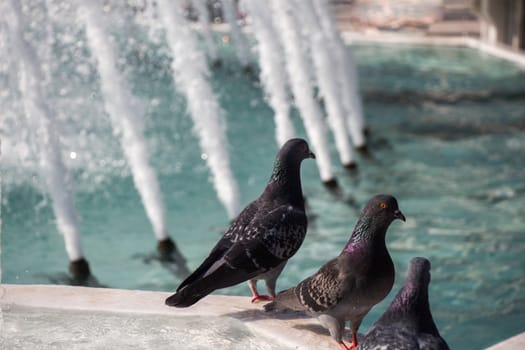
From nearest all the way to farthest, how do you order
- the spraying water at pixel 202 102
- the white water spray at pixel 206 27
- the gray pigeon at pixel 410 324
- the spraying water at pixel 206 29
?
the gray pigeon at pixel 410 324, the spraying water at pixel 202 102, the spraying water at pixel 206 29, the white water spray at pixel 206 27

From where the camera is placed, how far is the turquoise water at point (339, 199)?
7.35 metres

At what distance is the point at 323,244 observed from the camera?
8273mm

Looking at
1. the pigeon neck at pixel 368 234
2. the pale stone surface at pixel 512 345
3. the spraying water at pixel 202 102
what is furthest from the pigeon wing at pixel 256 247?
the spraying water at pixel 202 102

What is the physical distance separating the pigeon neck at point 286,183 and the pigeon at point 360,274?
19.3 inches

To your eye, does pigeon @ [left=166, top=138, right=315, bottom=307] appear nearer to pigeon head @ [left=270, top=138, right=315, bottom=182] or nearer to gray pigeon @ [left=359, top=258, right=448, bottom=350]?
pigeon head @ [left=270, top=138, right=315, bottom=182]

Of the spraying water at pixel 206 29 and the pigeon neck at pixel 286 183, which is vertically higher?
the pigeon neck at pixel 286 183

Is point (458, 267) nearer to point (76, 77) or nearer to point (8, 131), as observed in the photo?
point (8, 131)

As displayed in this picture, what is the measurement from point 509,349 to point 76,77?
13.8m

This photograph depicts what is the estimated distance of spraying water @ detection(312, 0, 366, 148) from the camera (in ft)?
41.7

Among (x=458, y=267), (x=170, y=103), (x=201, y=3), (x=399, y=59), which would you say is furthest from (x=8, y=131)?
(x=201, y=3)

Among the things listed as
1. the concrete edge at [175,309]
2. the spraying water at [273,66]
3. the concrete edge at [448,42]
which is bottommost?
the concrete edge at [448,42]

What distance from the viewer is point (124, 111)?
8125mm

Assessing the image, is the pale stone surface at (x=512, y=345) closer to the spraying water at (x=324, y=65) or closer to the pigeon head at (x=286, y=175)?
the pigeon head at (x=286, y=175)

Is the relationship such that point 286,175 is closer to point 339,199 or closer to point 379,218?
point 379,218
